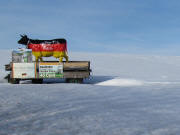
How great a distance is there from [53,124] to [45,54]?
7.32m

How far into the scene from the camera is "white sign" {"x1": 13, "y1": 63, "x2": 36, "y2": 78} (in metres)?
8.84

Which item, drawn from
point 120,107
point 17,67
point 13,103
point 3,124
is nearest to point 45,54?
point 17,67

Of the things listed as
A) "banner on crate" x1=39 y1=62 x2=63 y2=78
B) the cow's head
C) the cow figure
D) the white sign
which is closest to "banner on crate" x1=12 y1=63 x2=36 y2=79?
the white sign

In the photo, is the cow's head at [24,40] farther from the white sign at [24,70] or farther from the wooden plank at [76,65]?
the wooden plank at [76,65]

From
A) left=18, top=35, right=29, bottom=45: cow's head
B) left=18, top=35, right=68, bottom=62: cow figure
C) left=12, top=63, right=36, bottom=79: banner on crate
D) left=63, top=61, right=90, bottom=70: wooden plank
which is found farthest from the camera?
left=18, top=35, right=29, bottom=45: cow's head

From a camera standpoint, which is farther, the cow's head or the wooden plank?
the cow's head

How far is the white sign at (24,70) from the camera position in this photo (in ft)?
29.0

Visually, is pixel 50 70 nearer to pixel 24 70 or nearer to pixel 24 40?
pixel 24 70

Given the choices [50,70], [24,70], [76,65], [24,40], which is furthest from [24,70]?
[76,65]

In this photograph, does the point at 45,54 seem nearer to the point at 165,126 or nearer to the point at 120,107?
the point at 120,107

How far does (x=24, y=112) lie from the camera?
3184mm

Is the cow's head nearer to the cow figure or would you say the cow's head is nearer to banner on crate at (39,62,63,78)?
the cow figure

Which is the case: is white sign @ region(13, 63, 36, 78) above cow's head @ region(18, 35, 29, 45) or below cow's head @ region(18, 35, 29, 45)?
below

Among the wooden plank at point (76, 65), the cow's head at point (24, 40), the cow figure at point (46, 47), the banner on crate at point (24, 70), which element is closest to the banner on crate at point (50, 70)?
the wooden plank at point (76, 65)
